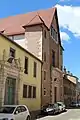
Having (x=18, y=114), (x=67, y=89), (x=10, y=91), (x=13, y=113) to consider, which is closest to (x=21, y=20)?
(x=10, y=91)

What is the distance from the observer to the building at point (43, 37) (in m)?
38.5

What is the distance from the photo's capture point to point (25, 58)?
96.9 ft

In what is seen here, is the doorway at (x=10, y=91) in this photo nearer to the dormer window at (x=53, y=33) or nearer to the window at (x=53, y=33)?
the dormer window at (x=53, y=33)

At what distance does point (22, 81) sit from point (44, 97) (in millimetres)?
10276

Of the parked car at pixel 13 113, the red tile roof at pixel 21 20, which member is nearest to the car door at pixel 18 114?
the parked car at pixel 13 113

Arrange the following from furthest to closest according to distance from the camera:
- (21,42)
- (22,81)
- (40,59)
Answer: (21,42) → (40,59) → (22,81)

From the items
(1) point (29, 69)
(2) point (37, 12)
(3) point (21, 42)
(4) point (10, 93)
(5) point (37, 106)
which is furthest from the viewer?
(2) point (37, 12)

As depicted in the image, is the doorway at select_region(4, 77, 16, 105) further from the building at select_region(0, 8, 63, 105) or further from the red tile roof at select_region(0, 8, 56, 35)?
the red tile roof at select_region(0, 8, 56, 35)

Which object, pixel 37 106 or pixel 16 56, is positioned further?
pixel 37 106

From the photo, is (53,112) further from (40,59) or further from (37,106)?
(40,59)

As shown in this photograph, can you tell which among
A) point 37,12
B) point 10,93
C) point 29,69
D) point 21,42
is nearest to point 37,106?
point 29,69

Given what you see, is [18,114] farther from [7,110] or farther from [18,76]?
[18,76]

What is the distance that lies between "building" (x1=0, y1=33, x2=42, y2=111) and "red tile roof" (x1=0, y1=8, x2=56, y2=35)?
996 centimetres

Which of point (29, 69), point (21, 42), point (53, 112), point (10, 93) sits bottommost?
point (53, 112)
